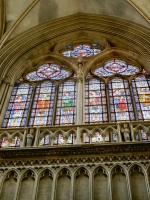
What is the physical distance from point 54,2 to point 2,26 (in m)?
2.52

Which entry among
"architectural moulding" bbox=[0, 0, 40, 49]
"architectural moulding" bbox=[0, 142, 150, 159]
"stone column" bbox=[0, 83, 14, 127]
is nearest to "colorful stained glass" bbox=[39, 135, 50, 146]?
"architectural moulding" bbox=[0, 142, 150, 159]

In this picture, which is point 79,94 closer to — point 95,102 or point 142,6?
point 95,102

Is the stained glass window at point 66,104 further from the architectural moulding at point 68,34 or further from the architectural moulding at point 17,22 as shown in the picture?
the architectural moulding at point 17,22

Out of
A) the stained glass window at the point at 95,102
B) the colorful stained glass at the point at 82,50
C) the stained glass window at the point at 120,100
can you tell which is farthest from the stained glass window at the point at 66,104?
the colorful stained glass at the point at 82,50

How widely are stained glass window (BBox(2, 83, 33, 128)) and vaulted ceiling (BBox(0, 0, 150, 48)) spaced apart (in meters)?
2.26

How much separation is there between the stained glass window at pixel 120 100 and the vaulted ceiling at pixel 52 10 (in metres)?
2.92

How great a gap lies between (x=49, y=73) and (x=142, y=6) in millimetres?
4648

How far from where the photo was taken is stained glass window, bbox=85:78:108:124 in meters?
9.39

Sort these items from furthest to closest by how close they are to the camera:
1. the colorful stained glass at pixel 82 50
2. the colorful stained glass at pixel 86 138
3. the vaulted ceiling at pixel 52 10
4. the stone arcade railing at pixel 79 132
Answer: the colorful stained glass at pixel 82 50 < the vaulted ceiling at pixel 52 10 < the colorful stained glass at pixel 86 138 < the stone arcade railing at pixel 79 132

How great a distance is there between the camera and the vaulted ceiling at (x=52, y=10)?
12.3m

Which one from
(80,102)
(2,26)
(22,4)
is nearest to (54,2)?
(22,4)

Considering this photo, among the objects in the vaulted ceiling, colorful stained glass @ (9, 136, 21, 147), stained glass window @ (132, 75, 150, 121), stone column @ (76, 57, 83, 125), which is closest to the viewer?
colorful stained glass @ (9, 136, 21, 147)

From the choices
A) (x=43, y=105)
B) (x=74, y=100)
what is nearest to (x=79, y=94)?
(x=74, y=100)

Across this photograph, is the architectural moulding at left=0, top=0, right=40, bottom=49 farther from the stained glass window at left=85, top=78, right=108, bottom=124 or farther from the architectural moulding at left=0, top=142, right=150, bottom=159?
the architectural moulding at left=0, top=142, right=150, bottom=159
